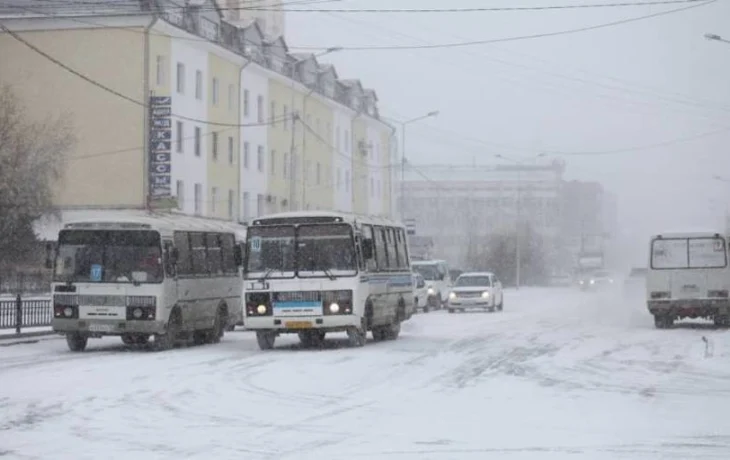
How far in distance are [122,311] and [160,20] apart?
113 feet

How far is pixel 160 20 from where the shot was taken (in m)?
59.7

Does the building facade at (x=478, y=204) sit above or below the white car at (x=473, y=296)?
above

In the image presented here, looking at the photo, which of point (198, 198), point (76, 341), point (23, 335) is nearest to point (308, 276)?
point (76, 341)

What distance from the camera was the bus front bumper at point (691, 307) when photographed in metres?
37.5

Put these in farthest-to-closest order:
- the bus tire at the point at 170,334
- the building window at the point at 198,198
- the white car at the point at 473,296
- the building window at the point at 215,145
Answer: the building window at the point at 215,145, the building window at the point at 198,198, the white car at the point at 473,296, the bus tire at the point at 170,334

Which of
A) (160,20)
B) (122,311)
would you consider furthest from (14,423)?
(160,20)

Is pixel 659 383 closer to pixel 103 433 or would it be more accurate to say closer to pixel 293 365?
pixel 293 365

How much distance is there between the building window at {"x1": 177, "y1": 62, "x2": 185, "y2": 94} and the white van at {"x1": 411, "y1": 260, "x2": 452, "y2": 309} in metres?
13.4

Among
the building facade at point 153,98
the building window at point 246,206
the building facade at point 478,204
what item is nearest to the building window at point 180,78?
the building facade at point 153,98

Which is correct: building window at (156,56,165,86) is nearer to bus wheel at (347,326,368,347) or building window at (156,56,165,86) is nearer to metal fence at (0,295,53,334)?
metal fence at (0,295,53,334)

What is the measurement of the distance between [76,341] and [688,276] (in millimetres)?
17917

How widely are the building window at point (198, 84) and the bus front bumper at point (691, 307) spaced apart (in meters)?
32.2

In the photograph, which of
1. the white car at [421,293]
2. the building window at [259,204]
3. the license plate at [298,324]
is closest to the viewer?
the license plate at [298,324]

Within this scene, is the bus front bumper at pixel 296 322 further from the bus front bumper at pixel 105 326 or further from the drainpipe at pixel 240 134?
the drainpipe at pixel 240 134
